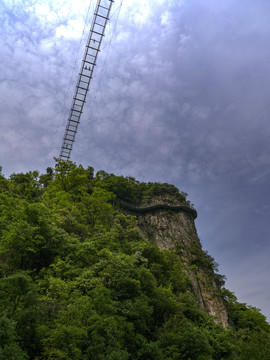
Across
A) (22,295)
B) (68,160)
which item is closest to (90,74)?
(68,160)

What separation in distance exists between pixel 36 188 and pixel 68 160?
6.44 meters

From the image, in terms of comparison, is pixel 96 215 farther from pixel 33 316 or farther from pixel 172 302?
pixel 33 316

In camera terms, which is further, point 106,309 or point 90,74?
point 90,74

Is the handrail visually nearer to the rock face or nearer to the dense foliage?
the rock face

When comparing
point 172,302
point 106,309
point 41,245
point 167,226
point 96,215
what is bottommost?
point 106,309

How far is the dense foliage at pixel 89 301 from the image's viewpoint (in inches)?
454

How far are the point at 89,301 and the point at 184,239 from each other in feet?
102

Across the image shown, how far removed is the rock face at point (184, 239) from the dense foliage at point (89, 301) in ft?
39.8

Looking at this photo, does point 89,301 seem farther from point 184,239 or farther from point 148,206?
point 148,206

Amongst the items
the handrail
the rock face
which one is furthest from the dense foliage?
the handrail

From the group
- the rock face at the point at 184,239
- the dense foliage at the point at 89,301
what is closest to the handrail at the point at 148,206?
the rock face at the point at 184,239

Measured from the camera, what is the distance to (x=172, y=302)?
65.4ft

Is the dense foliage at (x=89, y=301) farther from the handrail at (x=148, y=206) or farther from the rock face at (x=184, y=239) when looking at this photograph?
the handrail at (x=148, y=206)

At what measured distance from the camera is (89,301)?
46.9ft
